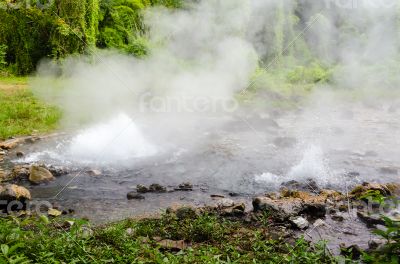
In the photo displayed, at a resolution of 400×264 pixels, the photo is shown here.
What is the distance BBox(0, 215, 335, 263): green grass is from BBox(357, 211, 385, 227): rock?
137 cm

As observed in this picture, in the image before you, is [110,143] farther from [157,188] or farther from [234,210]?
[234,210]

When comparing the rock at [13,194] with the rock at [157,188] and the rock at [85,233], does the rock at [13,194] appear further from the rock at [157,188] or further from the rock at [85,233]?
the rock at [85,233]

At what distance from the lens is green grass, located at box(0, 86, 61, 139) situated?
965cm

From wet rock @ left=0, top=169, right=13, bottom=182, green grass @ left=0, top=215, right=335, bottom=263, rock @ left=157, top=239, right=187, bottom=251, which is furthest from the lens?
wet rock @ left=0, top=169, right=13, bottom=182

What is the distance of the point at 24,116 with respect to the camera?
34.1ft

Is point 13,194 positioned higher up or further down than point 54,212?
higher up

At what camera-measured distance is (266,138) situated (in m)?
10.1

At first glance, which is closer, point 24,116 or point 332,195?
point 332,195

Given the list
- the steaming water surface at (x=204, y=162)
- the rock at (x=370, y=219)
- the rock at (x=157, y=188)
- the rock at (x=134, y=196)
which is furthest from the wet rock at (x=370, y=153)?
the rock at (x=134, y=196)

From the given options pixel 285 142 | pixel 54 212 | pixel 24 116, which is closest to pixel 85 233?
pixel 54 212

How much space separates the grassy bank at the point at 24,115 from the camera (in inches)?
381

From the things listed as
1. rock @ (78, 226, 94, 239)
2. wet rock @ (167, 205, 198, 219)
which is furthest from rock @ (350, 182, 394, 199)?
rock @ (78, 226, 94, 239)

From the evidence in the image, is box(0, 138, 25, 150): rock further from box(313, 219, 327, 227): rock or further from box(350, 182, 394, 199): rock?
box(350, 182, 394, 199): rock

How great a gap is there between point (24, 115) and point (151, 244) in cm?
773
